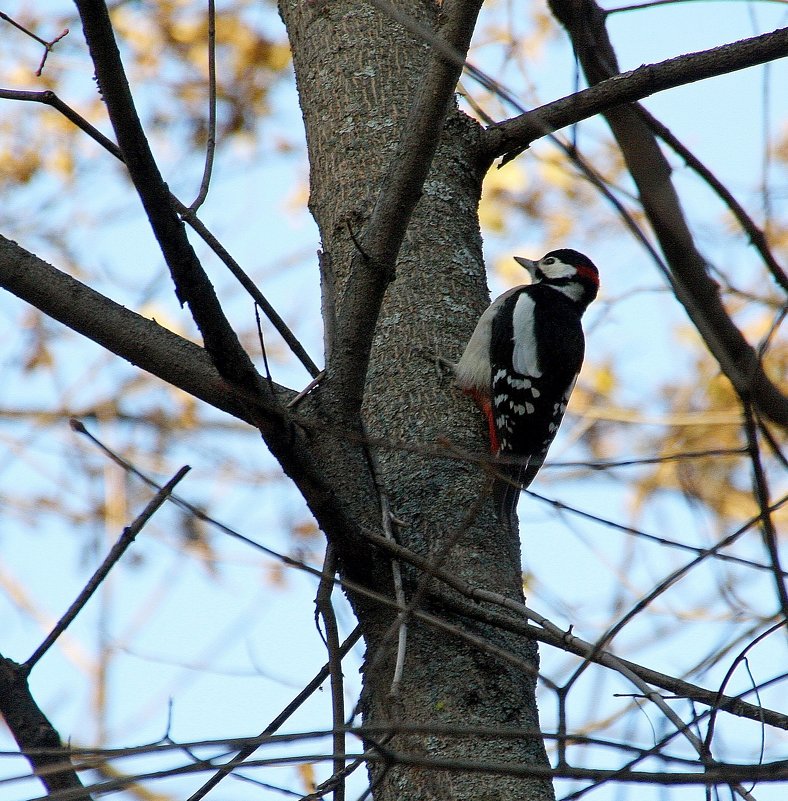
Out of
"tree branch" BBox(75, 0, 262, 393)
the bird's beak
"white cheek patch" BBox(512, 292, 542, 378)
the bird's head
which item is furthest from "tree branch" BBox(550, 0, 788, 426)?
the bird's beak

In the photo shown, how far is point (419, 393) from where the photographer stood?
2.69 meters

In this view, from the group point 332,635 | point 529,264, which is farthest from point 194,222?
point 529,264

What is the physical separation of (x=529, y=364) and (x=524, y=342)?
99 mm

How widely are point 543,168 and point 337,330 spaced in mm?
5316

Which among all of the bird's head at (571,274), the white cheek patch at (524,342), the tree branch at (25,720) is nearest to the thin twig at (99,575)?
the tree branch at (25,720)

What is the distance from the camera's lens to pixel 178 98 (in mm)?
7156

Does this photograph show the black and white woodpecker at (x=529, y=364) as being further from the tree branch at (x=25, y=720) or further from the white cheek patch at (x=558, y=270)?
the tree branch at (x=25, y=720)

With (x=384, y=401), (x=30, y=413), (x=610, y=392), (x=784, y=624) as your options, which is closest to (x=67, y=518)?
(x=30, y=413)

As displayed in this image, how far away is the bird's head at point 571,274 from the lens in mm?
5152

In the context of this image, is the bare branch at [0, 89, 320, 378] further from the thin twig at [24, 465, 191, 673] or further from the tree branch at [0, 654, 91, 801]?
the tree branch at [0, 654, 91, 801]

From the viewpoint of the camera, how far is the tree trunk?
209 cm

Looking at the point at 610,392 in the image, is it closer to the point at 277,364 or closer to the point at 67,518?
the point at 277,364

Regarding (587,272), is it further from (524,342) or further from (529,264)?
(524,342)

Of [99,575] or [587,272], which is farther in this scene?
[587,272]
